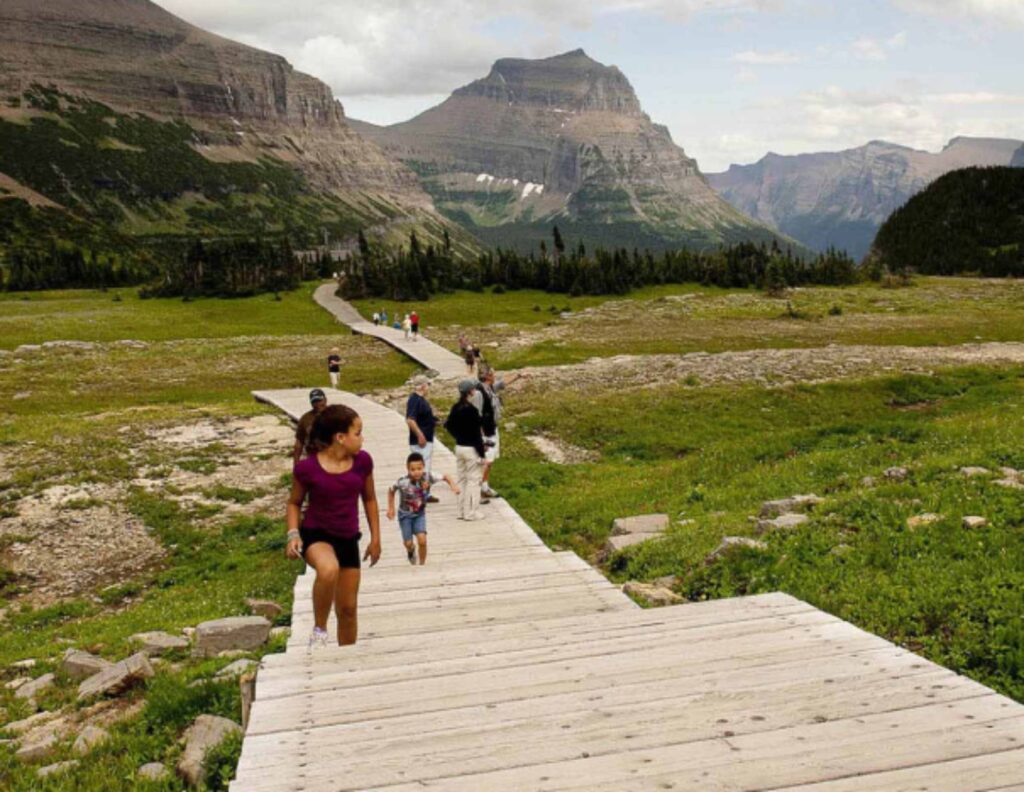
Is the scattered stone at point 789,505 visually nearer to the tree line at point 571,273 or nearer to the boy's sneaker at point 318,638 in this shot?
the boy's sneaker at point 318,638

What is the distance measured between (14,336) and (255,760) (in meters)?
71.1

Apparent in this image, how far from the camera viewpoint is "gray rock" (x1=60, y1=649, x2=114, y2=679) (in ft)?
33.6

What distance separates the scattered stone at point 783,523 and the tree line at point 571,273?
78147 mm

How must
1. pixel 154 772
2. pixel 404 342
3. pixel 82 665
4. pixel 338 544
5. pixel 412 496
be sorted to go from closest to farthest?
1. pixel 154 772
2. pixel 338 544
3. pixel 82 665
4. pixel 412 496
5. pixel 404 342

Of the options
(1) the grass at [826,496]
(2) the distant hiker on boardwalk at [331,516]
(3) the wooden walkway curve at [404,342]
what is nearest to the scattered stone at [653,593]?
(1) the grass at [826,496]

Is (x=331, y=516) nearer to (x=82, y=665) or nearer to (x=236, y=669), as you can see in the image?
(x=236, y=669)

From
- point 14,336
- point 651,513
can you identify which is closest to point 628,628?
point 651,513

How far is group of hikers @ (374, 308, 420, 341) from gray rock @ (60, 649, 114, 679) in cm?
4878

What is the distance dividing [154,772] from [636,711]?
15.3 ft

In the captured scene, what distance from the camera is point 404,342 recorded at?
194ft

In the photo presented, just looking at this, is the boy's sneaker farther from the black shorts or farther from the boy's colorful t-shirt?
the boy's colorful t-shirt

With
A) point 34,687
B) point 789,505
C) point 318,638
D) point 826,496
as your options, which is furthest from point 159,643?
point 826,496

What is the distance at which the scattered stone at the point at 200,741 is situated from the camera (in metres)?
6.97

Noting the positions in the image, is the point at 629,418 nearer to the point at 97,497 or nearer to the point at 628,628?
the point at 97,497
